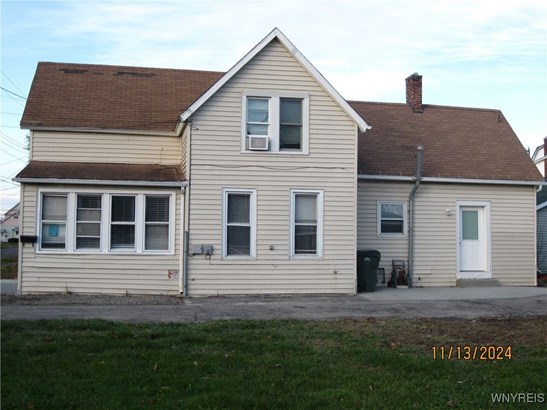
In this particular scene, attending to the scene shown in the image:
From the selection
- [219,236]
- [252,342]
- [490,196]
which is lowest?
[252,342]

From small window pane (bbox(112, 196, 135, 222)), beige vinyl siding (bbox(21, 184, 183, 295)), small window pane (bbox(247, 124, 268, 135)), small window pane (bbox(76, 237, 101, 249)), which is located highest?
small window pane (bbox(247, 124, 268, 135))

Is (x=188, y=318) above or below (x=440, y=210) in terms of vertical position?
below

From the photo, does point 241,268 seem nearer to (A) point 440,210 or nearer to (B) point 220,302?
(B) point 220,302

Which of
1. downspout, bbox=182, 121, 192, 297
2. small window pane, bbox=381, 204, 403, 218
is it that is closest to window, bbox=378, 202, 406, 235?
small window pane, bbox=381, 204, 403, 218

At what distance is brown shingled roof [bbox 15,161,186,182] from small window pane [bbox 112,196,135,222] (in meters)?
0.60

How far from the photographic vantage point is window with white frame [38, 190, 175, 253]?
16.8 m

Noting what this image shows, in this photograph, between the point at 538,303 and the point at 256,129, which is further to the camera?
the point at 256,129

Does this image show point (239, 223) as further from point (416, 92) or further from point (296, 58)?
point (416, 92)

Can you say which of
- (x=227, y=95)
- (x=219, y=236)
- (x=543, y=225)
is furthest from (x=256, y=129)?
(x=543, y=225)

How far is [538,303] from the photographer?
1580 centimetres

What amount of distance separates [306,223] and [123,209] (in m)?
4.74

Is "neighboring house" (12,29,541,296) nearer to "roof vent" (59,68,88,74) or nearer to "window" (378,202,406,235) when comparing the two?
"window" (378,202,406,235)

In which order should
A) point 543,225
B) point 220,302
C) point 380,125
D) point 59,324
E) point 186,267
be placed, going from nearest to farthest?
point 59,324 → point 220,302 → point 186,267 → point 380,125 → point 543,225

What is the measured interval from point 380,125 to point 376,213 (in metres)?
3.70
